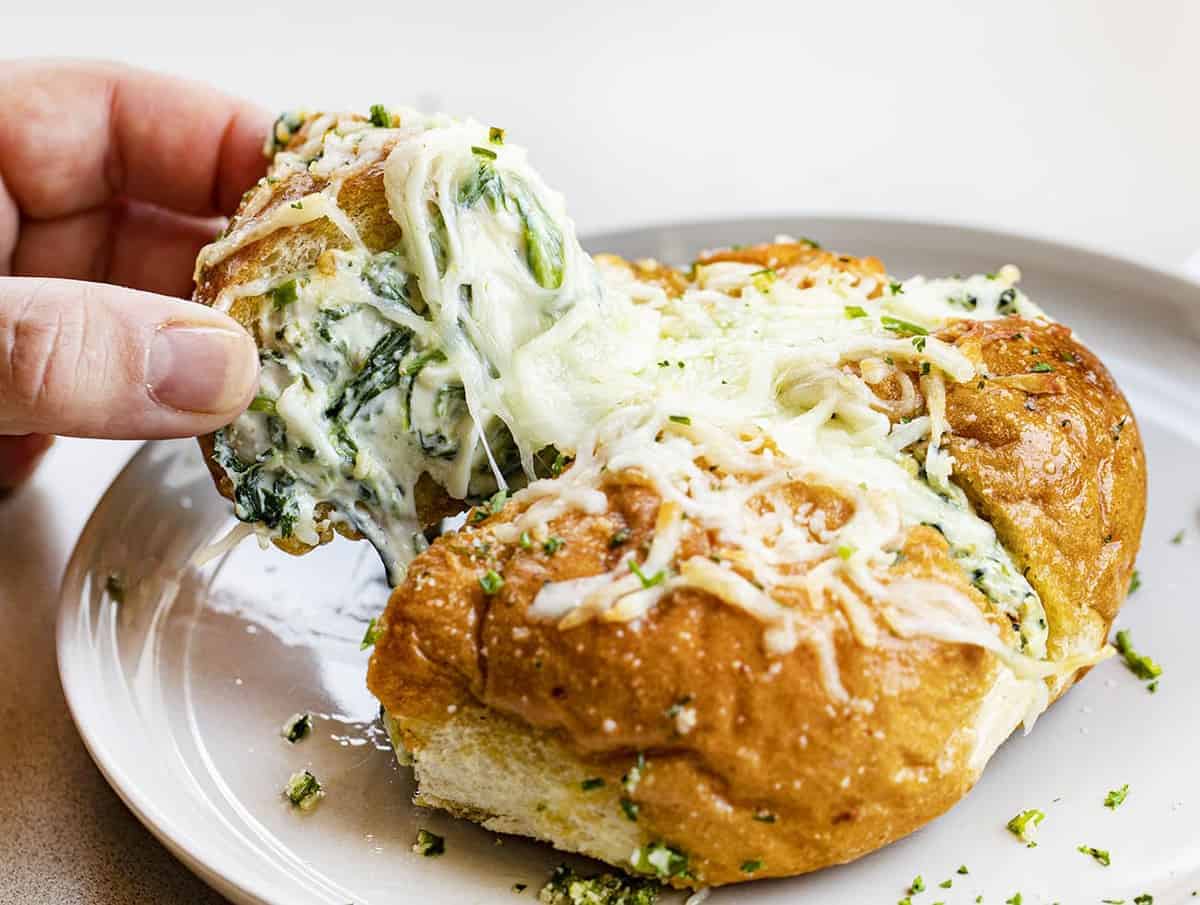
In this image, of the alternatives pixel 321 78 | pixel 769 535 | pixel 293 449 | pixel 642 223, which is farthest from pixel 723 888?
pixel 321 78

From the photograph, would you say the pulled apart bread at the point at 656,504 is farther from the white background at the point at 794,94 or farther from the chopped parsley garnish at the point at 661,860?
the white background at the point at 794,94

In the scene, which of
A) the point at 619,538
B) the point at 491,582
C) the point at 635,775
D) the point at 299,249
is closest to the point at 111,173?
the point at 299,249

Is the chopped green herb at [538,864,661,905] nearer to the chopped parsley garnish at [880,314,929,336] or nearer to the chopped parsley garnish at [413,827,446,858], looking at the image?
the chopped parsley garnish at [413,827,446,858]

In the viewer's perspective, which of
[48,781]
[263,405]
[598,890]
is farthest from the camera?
[48,781]

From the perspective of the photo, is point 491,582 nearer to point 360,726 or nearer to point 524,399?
point 524,399

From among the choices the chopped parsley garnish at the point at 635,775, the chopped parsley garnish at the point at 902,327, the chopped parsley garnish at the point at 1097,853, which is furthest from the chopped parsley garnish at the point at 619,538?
the chopped parsley garnish at the point at 1097,853

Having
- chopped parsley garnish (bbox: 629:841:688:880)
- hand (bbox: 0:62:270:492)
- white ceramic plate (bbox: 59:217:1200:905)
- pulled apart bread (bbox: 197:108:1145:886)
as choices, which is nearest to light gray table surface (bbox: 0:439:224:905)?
white ceramic plate (bbox: 59:217:1200:905)
